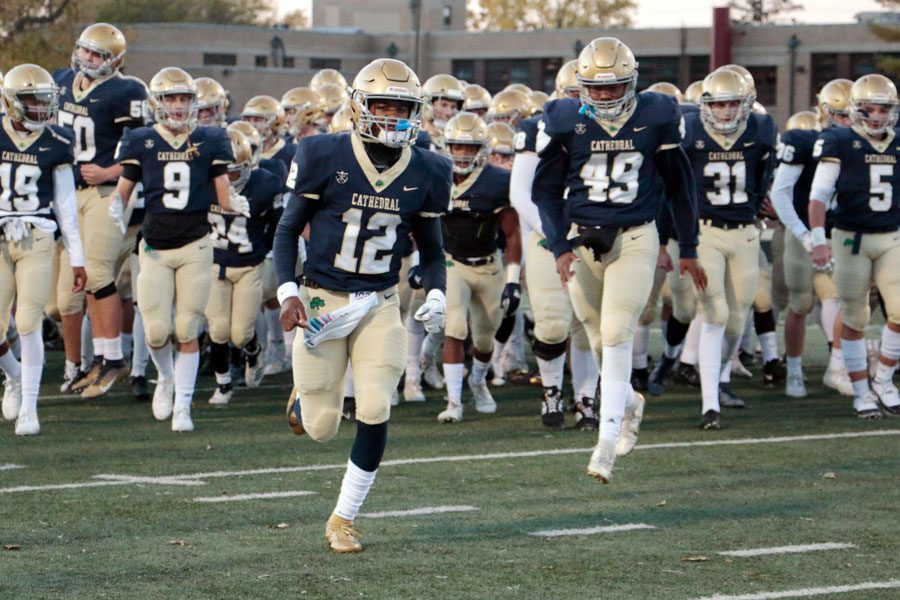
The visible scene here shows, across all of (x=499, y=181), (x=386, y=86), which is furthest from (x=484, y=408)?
(x=386, y=86)

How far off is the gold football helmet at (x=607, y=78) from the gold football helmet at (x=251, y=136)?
3.33m

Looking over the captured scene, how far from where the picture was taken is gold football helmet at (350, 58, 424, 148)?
5.80 meters

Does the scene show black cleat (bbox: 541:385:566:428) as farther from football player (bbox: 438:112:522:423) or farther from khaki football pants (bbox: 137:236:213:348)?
khaki football pants (bbox: 137:236:213:348)

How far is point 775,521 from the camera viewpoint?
6457 millimetres

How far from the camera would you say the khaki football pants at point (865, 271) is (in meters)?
→ 9.19

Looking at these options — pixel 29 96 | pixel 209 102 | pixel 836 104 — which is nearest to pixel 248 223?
pixel 209 102

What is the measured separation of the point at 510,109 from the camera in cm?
1148

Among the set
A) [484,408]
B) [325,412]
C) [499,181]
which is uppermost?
[499,181]

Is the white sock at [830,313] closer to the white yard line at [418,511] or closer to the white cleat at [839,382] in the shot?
the white cleat at [839,382]

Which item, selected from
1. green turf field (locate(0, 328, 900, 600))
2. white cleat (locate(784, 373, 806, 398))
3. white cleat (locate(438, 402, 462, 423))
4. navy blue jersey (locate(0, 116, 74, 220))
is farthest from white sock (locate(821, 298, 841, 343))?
navy blue jersey (locate(0, 116, 74, 220))

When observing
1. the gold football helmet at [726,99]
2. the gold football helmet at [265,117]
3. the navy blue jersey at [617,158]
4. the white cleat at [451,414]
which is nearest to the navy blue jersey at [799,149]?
the gold football helmet at [726,99]

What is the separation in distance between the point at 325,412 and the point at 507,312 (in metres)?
3.69

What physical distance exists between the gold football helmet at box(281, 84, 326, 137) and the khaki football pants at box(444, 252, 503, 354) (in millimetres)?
2557

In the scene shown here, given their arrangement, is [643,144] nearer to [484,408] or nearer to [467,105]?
[484,408]
